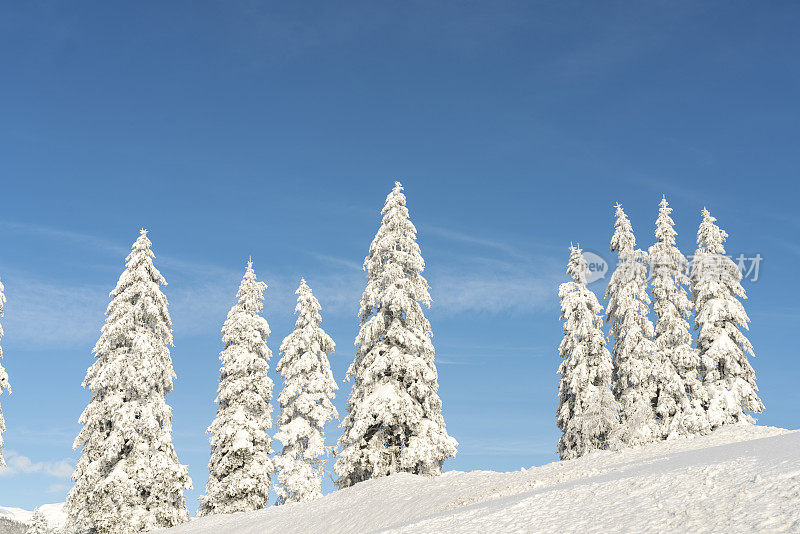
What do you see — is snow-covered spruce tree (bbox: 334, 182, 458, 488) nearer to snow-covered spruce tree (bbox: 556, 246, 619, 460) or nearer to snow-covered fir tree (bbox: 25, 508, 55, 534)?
snow-covered spruce tree (bbox: 556, 246, 619, 460)

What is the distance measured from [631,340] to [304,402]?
1890 centimetres

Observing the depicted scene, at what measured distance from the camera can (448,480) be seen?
756 inches

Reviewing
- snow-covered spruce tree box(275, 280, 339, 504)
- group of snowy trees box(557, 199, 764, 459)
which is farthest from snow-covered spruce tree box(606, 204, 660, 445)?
snow-covered spruce tree box(275, 280, 339, 504)

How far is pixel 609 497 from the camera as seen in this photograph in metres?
10.6

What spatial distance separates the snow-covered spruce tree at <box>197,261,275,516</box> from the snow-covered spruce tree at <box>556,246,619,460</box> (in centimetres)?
1656

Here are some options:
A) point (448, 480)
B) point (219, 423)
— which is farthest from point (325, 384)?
point (448, 480)

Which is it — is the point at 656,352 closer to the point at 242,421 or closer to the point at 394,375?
the point at 394,375

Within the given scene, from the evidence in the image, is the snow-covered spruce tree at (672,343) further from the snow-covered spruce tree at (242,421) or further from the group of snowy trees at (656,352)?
the snow-covered spruce tree at (242,421)

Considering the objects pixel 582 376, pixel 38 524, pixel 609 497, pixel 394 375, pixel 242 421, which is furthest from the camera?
pixel 38 524

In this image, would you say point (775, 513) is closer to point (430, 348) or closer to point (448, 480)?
point (448, 480)

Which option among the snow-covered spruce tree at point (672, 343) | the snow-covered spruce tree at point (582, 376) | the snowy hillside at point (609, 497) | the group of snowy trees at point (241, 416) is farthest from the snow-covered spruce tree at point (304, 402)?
the snow-covered spruce tree at point (672, 343)

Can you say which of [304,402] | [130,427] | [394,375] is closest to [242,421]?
[304,402]

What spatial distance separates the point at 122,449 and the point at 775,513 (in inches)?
1104

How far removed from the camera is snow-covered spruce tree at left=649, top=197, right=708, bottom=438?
118 ft
